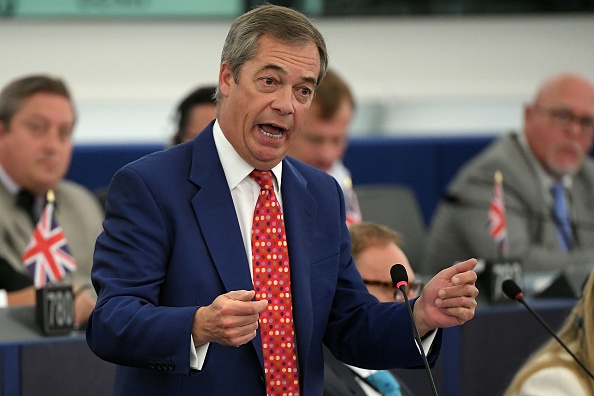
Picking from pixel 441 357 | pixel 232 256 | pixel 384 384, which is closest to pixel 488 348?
pixel 441 357

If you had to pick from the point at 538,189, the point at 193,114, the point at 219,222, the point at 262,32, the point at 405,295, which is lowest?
the point at 538,189

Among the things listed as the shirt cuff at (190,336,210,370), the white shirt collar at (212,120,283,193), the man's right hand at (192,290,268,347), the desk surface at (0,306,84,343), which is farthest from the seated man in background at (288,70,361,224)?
the man's right hand at (192,290,268,347)

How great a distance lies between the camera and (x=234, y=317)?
206cm

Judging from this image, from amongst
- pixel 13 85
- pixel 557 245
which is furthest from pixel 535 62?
pixel 13 85

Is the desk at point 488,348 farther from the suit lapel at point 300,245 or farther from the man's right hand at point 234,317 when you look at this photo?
the man's right hand at point 234,317

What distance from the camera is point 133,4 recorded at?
738cm

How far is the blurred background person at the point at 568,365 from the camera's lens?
2.96 meters

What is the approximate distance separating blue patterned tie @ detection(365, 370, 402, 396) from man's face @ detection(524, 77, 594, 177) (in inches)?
108

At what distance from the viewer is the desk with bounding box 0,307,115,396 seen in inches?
121

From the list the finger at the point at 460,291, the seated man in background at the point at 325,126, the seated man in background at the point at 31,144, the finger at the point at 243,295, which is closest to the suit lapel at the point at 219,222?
the finger at the point at 243,295

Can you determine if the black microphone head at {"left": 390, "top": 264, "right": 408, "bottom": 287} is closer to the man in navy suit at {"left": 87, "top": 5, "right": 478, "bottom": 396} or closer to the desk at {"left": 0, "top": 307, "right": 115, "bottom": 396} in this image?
the man in navy suit at {"left": 87, "top": 5, "right": 478, "bottom": 396}

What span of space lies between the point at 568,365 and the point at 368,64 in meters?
5.09

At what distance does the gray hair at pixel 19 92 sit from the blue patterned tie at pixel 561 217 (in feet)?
7.75

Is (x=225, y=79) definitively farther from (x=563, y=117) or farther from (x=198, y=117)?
(x=563, y=117)
